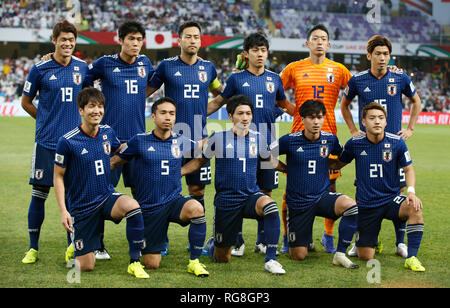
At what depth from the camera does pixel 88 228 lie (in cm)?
513

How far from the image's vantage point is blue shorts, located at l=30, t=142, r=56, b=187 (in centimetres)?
552

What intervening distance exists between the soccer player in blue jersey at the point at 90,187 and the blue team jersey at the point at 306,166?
1626 millimetres

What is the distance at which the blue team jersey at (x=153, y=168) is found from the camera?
5.25 m

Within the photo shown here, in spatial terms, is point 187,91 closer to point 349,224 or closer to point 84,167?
point 84,167

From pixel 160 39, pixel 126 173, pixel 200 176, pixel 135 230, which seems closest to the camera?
pixel 135 230

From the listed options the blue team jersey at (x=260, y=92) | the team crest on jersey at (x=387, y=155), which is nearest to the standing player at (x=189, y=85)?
the blue team jersey at (x=260, y=92)

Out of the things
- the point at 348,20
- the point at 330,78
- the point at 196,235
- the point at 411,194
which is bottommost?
the point at 196,235

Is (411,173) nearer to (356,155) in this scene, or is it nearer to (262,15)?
(356,155)

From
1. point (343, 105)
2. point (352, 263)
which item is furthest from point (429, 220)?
point (352, 263)

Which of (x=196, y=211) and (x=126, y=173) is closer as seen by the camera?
(x=196, y=211)

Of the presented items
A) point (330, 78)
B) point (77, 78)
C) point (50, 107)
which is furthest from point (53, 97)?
point (330, 78)

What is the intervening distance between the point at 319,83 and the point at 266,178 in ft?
3.97

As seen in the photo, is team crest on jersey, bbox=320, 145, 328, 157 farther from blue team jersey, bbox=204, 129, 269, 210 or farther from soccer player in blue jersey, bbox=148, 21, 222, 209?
soccer player in blue jersey, bbox=148, 21, 222, 209

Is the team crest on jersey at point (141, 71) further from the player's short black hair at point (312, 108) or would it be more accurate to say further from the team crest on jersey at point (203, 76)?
the player's short black hair at point (312, 108)
